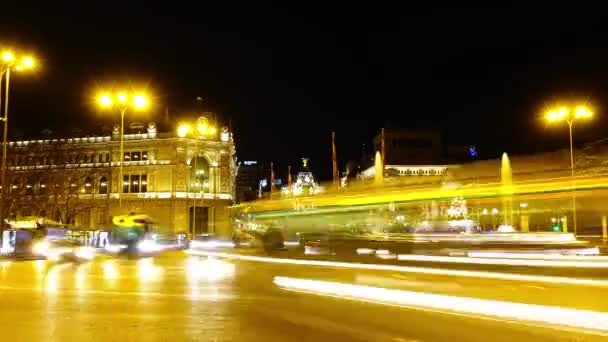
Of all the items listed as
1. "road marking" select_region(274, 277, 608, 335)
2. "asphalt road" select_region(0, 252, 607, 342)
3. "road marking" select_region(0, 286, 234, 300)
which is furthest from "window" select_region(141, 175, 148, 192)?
"road marking" select_region(274, 277, 608, 335)

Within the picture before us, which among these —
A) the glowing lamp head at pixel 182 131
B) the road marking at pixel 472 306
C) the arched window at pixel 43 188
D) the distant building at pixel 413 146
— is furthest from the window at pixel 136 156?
the road marking at pixel 472 306

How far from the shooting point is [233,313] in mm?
10711

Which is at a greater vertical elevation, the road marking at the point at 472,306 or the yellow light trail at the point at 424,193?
the yellow light trail at the point at 424,193

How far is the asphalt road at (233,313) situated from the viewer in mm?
8664

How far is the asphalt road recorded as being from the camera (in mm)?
8664

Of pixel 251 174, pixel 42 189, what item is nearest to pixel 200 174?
pixel 42 189

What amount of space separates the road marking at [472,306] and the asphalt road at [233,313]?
0.28 metres

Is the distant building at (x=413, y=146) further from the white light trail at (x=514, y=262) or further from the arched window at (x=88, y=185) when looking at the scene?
the white light trail at (x=514, y=262)

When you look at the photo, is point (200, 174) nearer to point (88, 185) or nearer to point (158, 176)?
point (158, 176)

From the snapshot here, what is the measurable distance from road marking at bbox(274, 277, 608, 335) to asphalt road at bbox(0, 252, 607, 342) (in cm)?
28

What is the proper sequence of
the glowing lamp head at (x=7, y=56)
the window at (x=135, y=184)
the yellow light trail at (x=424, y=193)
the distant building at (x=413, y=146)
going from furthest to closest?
the distant building at (x=413, y=146)
the window at (x=135, y=184)
the glowing lamp head at (x=7, y=56)
the yellow light trail at (x=424, y=193)

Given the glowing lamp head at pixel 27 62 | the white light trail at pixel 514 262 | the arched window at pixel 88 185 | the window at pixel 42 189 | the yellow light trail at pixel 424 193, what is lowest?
the white light trail at pixel 514 262

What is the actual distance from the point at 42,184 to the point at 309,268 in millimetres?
58747

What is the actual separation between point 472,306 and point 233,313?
175 inches
